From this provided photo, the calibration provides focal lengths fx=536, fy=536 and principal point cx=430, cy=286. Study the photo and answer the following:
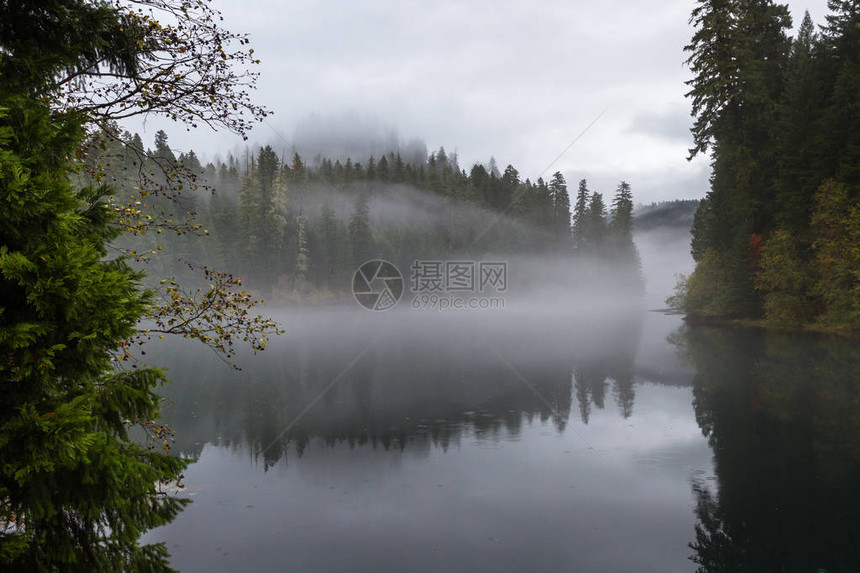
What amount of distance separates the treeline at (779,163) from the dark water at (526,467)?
10.00 m

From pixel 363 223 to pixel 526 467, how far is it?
7015 cm

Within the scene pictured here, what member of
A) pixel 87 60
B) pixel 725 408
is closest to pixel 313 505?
pixel 87 60

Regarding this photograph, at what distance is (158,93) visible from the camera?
19.2 ft

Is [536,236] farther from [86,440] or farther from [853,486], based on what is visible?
[86,440]

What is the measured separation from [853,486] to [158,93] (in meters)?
14.7

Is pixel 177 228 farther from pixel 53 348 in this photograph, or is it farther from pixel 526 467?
pixel 526 467

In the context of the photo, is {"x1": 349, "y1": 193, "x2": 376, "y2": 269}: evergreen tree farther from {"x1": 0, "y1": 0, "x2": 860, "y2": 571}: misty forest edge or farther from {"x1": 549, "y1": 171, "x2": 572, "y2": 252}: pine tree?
{"x1": 549, "y1": 171, "x2": 572, "y2": 252}: pine tree

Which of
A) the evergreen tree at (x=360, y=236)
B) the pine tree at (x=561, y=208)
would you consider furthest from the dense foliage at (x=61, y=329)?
the pine tree at (x=561, y=208)

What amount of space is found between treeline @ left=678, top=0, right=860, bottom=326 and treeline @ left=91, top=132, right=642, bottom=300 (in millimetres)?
49261

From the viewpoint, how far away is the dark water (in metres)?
9.57

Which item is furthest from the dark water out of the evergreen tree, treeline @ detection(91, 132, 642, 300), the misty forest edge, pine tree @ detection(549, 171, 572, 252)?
pine tree @ detection(549, 171, 572, 252)

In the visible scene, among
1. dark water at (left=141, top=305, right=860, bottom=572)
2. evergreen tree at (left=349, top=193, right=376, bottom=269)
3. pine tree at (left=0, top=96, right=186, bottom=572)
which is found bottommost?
dark water at (left=141, top=305, right=860, bottom=572)

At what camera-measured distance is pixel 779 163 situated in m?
39.0

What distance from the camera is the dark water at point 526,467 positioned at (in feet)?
31.4
